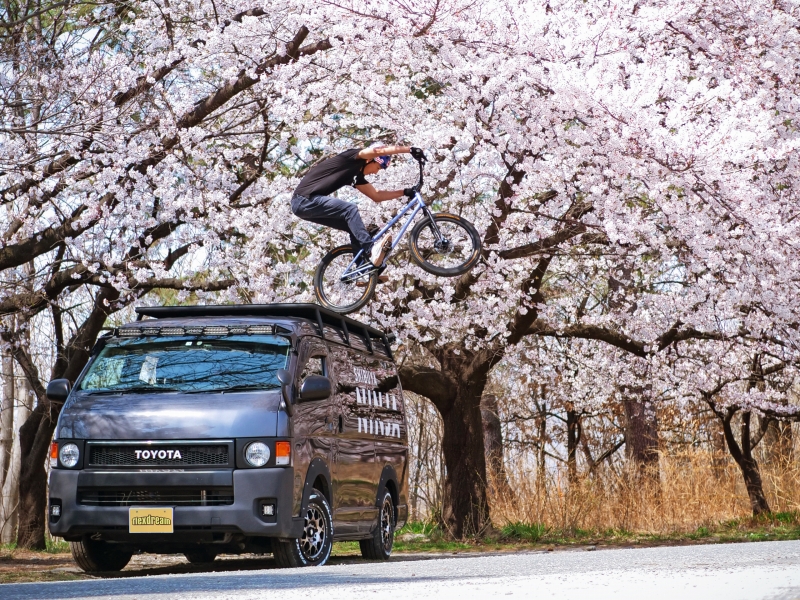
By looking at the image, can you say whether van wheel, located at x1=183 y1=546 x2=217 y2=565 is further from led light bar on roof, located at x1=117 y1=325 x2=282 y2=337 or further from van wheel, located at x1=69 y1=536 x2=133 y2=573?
led light bar on roof, located at x1=117 y1=325 x2=282 y2=337

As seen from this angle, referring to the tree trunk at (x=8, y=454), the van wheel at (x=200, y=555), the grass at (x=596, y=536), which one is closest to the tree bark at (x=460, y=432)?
the grass at (x=596, y=536)

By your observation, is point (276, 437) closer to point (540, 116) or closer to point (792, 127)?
point (540, 116)

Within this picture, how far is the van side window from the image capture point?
10430 mm

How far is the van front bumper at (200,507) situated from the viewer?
9539 millimetres

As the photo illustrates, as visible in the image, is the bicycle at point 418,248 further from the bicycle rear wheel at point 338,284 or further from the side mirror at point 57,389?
the side mirror at point 57,389

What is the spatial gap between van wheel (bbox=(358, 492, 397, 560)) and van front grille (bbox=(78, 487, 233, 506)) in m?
2.87

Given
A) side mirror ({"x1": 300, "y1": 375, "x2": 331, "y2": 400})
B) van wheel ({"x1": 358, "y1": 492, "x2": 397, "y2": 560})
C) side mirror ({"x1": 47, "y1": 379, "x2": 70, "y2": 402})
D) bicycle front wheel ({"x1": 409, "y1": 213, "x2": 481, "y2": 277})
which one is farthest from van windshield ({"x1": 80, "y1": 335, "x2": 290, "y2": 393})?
van wheel ({"x1": 358, "y1": 492, "x2": 397, "y2": 560})

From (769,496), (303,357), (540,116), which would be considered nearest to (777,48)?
(540,116)

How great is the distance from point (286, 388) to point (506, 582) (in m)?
3.14

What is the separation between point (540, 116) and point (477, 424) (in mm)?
6867

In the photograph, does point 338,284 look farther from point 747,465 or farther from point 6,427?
point 6,427

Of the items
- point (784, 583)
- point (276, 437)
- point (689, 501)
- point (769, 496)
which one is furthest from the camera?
point (769, 496)

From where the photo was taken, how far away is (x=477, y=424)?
59.1 feet

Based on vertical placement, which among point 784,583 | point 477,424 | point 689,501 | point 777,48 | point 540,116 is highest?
point 777,48
